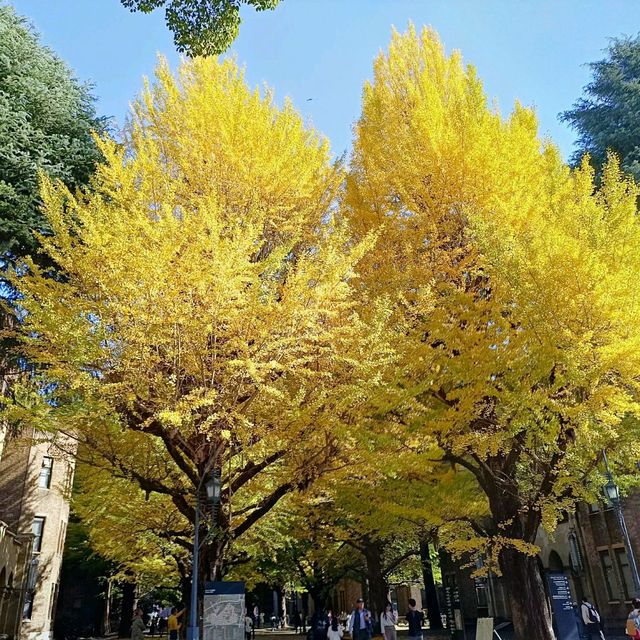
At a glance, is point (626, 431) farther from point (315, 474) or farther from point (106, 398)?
point (106, 398)

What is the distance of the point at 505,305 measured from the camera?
10.1m

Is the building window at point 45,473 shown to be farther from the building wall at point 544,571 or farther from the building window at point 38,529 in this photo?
the building wall at point 544,571

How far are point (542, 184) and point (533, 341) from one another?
3.63 meters

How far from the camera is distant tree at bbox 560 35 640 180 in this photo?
61.8 ft

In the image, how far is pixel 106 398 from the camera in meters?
8.82

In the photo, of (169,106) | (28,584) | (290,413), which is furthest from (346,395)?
(28,584)

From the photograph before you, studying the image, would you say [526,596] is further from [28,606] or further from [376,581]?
[28,606]

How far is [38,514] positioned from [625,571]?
24.6 metres

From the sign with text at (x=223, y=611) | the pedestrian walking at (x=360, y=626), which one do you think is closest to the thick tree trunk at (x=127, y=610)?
the pedestrian walking at (x=360, y=626)

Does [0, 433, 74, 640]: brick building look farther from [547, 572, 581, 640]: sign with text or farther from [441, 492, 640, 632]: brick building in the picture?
[547, 572, 581, 640]: sign with text

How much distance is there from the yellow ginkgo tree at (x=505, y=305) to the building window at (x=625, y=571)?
10791 mm

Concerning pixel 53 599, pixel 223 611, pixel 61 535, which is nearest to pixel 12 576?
pixel 53 599

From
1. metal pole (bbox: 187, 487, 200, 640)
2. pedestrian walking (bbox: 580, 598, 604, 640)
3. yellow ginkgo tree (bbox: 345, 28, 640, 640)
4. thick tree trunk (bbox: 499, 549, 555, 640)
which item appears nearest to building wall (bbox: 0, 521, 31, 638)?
metal pole (bbox: 187, 487, 200, 640)

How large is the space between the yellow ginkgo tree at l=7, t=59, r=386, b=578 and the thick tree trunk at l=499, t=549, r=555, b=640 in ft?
14.3
